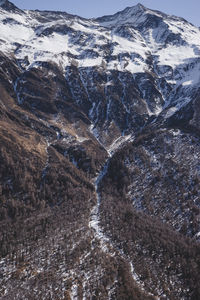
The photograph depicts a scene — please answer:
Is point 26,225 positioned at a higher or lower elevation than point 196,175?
lower

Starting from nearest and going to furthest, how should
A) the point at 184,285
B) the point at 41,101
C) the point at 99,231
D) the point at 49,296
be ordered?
1. the point at 49,296
2. the point at 184,285
3. the point at 99,231
4. the point at 41,101

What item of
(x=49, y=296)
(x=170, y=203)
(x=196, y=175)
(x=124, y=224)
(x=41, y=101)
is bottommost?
(x=49, y=296)

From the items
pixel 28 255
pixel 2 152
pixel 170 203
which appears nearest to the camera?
pixel 28 255

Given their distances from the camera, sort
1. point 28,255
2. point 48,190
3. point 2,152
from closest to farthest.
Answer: point 28,255, point 48,190, point 2,152

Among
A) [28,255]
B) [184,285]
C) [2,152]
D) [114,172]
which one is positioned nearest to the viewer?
[184,285]

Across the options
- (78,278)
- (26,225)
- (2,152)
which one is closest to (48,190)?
(26,225)

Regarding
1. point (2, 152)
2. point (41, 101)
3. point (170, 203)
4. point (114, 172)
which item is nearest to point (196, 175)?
point (170, 203)

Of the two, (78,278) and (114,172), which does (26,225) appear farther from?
(114,172)

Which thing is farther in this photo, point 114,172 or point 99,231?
point 114,172

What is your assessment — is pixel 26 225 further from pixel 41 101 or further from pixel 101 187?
pixel 41 101
